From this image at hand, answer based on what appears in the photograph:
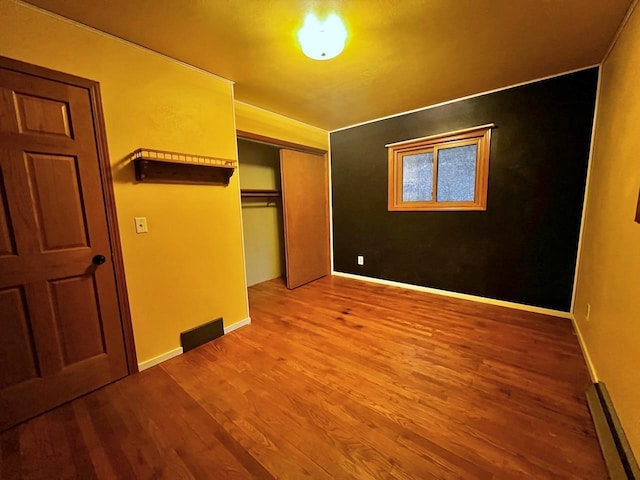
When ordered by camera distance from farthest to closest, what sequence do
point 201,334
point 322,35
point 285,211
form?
point 285,211 → point 201,334 → point 322,35

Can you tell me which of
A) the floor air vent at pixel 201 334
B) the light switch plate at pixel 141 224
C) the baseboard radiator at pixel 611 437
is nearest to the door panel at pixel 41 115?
the light switch plate at pixel 141 224

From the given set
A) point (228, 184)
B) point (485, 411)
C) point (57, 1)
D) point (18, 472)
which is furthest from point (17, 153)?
point (485, 411)

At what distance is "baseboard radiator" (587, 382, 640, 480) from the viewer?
1.08 metres

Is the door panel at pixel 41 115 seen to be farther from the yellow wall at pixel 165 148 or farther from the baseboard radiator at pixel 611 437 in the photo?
the baseboard radiator at pixel 611 437

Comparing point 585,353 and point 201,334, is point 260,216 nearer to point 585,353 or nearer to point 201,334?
point 201,334

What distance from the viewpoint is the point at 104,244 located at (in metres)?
1.71

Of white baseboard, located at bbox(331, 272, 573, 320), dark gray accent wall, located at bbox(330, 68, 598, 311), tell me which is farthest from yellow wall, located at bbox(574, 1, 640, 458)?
white baseboard, located at bbox(331, 272, 573, 320)

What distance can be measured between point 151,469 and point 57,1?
96.9 inches

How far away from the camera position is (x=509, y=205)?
8.89 ft

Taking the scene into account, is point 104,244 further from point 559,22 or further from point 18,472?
point 559,22

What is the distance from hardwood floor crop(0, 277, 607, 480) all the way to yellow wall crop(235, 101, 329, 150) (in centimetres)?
224

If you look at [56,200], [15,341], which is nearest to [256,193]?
[56,200]

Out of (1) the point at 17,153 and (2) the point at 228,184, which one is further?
(2) the point at 228,184

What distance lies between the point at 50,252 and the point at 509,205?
3.89 m
